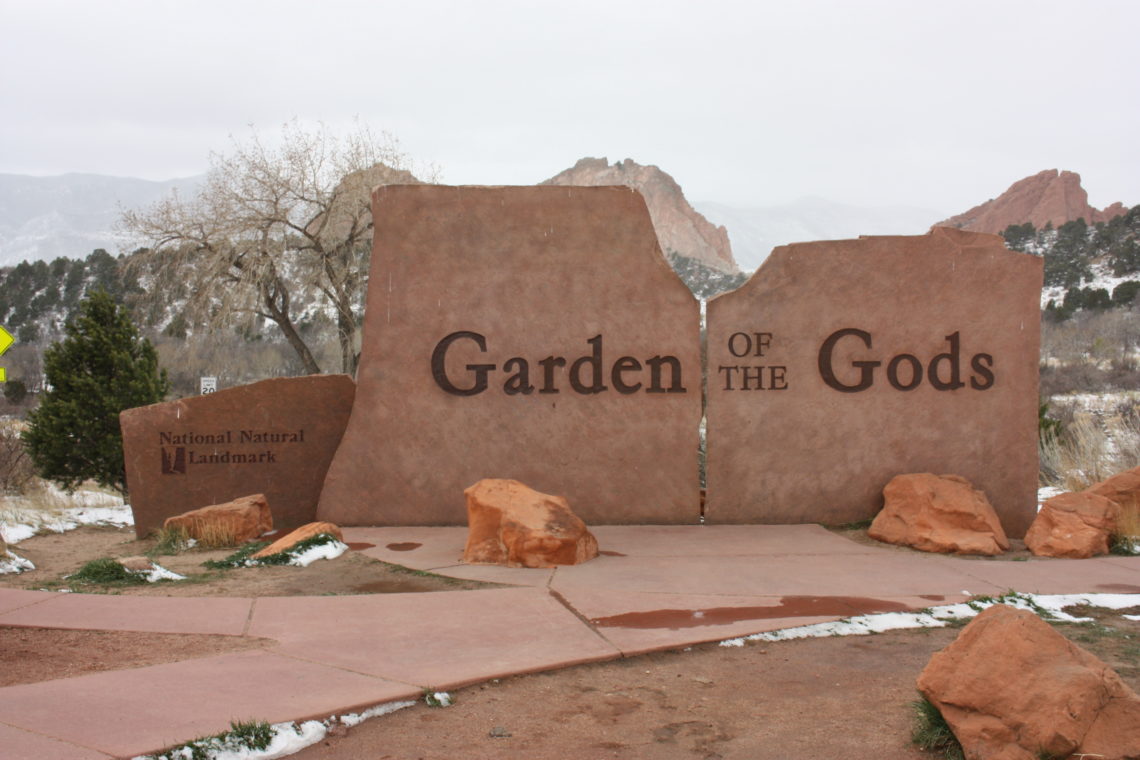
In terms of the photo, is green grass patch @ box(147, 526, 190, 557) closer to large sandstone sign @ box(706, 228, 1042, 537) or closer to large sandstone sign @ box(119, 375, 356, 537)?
large sandstone sign @ box(119, 375, 356, 537)

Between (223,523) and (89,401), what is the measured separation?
23.6 ft

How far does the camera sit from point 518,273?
8.96m

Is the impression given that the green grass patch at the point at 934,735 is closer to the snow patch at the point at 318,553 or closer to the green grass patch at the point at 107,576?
the snow patch at the point at 318,553

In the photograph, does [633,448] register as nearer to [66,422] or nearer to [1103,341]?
[66,422]

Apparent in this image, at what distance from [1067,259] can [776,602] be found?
48665mm

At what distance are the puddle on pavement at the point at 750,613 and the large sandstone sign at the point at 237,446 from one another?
4.67m

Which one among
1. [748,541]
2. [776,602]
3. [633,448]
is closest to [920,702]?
[776,602]

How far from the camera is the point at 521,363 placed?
8961 mm

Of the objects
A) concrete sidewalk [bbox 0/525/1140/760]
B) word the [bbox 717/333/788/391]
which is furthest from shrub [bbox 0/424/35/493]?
word the [bbox 717/333/788/391]

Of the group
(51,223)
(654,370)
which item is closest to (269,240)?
(654,370)

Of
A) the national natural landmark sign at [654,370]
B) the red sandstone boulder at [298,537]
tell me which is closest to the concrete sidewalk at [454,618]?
the red sandstone boulder at [298,537]

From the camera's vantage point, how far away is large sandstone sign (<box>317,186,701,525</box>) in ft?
29.1

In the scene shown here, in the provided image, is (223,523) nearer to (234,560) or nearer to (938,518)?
(234,560)

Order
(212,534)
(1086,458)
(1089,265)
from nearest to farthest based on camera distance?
(212,534)
(1086,458)
(1089,265)
